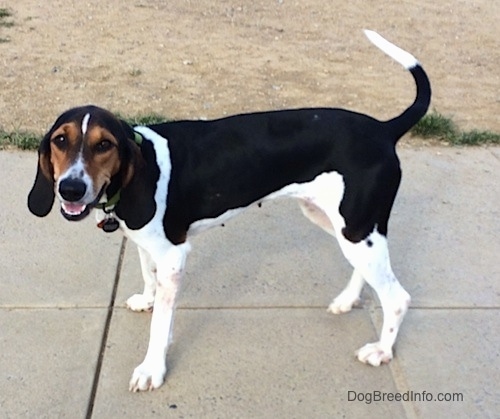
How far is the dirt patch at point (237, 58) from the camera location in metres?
7.63

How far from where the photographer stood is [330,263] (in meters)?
4.87

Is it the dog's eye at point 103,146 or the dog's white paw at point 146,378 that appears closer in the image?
the dog's eye at point 103,146

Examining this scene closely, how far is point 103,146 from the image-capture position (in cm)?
319

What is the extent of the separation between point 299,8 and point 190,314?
328 inches

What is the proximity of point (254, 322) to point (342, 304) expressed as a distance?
1.70 feet

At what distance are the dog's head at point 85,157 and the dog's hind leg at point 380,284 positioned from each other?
122cm

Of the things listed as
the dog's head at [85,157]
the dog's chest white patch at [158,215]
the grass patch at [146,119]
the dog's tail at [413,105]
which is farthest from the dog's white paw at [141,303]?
the grass patch at [146,119]

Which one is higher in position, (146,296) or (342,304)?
(342,304)

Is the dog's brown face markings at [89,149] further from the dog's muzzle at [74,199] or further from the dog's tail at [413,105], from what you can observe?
the dog's tail at [413,105]

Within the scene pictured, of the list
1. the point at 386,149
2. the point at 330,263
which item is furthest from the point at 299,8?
the point at 386,149

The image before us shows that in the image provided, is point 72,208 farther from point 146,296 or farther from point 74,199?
point 146,296

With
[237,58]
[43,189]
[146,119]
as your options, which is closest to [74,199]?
[43,189]

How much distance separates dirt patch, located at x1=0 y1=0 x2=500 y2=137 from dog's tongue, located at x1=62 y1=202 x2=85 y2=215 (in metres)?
3.86

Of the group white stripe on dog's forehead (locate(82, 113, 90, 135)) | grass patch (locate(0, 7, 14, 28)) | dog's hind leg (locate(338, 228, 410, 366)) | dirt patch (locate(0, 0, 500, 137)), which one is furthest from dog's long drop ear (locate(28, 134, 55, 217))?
grass patch (locate(0, 7, 14, 28))
